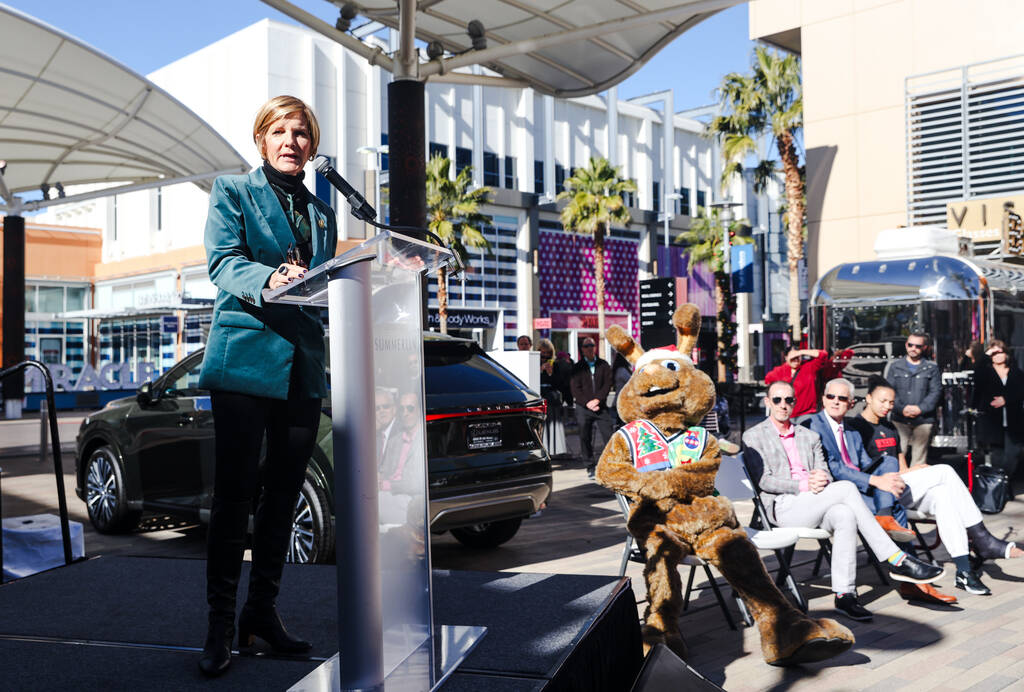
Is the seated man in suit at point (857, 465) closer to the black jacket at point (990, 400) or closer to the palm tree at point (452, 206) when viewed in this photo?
the black jacket at point (990, 400)

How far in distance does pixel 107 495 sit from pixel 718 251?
35041mm

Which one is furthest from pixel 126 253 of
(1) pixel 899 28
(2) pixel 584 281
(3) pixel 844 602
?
(3) pixel 844 602

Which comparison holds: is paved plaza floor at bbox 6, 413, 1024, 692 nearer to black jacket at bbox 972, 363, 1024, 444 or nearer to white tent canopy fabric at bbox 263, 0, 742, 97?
black jacket at bbox 972, 363, 1024, 444

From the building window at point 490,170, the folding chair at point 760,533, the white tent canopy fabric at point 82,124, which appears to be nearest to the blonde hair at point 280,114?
the folding chair at point 760,533

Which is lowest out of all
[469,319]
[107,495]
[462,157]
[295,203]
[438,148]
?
[107,495]

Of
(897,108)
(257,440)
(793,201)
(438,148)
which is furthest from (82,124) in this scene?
(438,148)

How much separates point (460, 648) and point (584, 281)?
127 feet

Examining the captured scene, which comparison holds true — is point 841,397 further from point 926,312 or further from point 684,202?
point 684,202

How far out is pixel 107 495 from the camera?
25.7 feet

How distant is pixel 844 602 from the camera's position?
518cm

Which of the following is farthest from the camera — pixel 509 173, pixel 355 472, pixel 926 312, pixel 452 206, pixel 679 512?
pixel 509 173

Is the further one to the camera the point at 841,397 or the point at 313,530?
the point at 841,397

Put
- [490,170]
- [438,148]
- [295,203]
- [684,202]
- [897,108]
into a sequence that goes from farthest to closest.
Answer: [684,202]
[490,170]
[438,148]
[897,108]
[295,203]

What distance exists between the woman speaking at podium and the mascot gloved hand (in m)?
1.98
